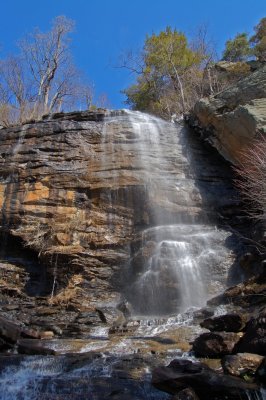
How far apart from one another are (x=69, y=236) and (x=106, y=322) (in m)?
5.07

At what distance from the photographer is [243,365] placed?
7367 mm

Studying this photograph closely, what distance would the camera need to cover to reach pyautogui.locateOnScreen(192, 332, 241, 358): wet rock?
27.4 ft

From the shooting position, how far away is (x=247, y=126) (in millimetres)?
16984

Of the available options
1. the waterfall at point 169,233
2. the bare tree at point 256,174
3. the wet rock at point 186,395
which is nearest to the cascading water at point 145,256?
the waterfall at point 169,233

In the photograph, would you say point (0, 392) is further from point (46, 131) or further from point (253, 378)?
point (46, 131)

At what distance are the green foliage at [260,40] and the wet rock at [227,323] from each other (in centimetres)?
2508

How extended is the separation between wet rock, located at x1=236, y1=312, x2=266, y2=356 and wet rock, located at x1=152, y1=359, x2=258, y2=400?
92 centimetres

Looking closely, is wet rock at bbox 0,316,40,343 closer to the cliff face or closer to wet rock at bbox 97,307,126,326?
wet rock at bbox 97,307,126,326

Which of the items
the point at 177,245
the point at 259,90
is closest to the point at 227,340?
the point at 177,245

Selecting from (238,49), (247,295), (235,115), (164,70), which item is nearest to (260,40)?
(238,49)

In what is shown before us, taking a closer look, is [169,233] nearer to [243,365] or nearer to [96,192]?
[96,192]

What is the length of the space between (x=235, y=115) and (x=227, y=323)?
431 inches

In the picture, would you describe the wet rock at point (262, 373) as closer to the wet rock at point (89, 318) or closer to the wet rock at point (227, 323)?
the wet rock at point (227, 323)

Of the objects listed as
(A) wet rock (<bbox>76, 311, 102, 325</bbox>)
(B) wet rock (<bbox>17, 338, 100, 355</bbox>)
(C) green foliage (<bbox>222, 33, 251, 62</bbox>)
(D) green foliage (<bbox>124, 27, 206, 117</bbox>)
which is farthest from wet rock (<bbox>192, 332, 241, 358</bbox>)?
(C) green foliage (<bbox>222, 33, 251, 62</bbox>)
